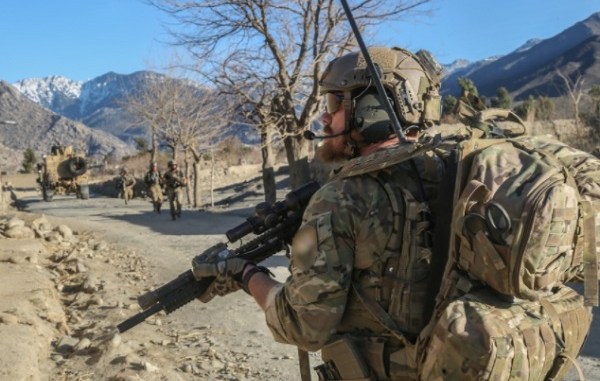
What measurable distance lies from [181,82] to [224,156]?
2424cm

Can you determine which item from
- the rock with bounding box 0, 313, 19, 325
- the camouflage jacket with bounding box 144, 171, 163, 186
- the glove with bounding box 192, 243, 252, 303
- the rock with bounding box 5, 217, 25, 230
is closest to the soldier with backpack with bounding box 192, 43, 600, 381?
the glove with bounding box 192, 243, 252, 303

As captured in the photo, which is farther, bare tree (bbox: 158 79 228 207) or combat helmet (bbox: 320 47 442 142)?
bare tree (bbox: 158 79 228 207)

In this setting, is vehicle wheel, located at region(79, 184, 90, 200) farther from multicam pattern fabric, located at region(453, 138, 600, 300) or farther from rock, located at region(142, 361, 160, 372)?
multicam pattern fabric, located at region(453, 138, 600, 300)

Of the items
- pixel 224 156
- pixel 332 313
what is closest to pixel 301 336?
pixel 332 313

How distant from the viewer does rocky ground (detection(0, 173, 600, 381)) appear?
450cm

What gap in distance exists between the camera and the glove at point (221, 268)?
7.27ft

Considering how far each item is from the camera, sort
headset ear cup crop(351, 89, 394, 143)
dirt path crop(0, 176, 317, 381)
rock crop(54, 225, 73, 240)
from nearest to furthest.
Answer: headset ear cup crop(351, 89, 394, 143)
dirt path crop(0, 176, 317, 381)
rock crop(54, 225, 73, 240)

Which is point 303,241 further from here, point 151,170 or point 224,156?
point 224,156

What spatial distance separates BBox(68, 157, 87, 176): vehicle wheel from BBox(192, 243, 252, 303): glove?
30423 millimetres

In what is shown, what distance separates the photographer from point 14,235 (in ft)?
36.2

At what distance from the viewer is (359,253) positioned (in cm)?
178

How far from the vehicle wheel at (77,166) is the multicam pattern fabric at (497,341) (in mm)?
31406

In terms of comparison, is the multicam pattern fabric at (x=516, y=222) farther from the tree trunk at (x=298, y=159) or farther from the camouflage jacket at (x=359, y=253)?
the tree trunk at (x=298, y=159)

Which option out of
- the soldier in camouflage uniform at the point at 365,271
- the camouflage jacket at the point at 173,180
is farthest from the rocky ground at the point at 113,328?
the camouflage jacket at the point at 173,180
